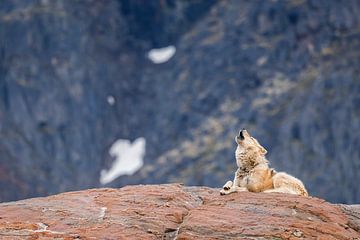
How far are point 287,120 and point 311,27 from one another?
28665 mm

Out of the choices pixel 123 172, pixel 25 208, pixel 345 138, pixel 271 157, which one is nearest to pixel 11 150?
pixel 123 172

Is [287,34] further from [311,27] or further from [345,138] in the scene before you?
[345,138]

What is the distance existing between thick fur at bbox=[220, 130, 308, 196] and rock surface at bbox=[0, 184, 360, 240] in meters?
1.07

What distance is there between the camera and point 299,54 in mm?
196250

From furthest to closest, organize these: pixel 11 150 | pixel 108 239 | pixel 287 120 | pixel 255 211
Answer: pixel 11 150 → pixel 287 120 → pixel 255 211 → pixel 108 239

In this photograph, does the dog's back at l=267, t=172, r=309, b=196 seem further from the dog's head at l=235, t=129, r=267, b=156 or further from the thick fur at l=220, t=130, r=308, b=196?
the dog's head at l=235, t=129, r=267, b=156

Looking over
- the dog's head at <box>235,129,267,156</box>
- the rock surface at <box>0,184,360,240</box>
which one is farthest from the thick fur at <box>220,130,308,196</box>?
the rock surface at <box>0,184,360,240</box>

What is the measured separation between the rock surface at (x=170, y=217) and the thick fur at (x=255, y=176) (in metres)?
1.07

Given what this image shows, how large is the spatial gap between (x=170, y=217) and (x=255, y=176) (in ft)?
13.0

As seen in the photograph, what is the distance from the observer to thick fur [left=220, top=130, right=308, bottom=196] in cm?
2925

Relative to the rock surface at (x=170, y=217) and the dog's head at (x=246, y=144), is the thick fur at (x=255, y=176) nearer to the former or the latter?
the dog's head at (x=246, y=144)

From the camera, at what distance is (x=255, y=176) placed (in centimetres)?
2931

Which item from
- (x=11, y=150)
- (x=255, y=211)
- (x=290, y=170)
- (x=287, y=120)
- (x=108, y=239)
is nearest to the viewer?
(x=108, y=239)

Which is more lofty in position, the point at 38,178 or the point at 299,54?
the point at 299,54
